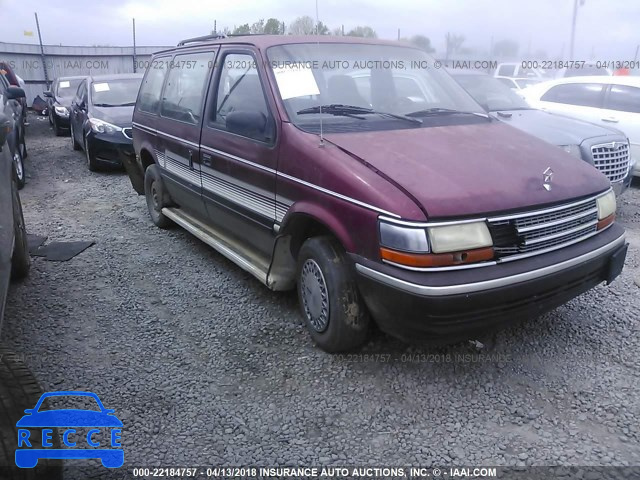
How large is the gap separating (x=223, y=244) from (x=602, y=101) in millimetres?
6159

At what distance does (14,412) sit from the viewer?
202 cm

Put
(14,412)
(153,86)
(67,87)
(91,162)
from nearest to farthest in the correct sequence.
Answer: (14,412) < (153,86) < (91,162) < (67,87)

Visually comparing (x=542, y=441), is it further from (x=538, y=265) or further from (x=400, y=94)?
(x=400, y=94)

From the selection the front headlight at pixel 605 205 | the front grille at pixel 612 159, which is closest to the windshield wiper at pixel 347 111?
the front headlight at pixel 605 205

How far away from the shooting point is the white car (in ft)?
23.9

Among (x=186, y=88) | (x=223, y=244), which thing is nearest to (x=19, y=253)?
(x=223, y=244)

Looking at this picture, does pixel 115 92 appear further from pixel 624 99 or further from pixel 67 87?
pixel 624 99

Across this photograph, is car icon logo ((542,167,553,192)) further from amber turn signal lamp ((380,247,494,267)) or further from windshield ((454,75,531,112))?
windshield ((454,75,531,112))

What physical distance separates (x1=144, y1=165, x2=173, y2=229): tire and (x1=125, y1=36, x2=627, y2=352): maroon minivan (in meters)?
0.98

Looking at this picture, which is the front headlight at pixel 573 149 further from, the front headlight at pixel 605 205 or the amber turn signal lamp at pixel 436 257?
the amber turn signal lamp at pixel 436 257

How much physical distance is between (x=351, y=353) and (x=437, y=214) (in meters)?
1.15

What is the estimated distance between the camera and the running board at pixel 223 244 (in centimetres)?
379

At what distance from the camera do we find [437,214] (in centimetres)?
260

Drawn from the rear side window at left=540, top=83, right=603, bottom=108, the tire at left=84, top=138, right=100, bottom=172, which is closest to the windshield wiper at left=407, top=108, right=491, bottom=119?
the rear side window at left=540, top=83, right=603, bottom=108
